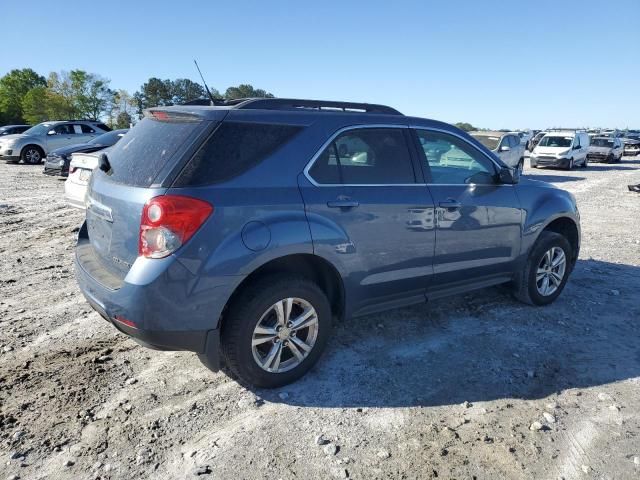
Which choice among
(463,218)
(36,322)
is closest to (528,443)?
(463,218)

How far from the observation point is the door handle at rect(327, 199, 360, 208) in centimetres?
321

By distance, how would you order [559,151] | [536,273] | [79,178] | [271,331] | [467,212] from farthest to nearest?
1. [559,151]
2. [79,178]
3. [536,273]
4. [467,212]
5. [271,331]

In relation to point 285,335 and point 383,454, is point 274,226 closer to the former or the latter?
point 285,335

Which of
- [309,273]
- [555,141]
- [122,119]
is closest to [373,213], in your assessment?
[309,273]

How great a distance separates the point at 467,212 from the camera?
13.2 ft

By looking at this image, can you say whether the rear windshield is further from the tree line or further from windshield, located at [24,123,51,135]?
the tree line

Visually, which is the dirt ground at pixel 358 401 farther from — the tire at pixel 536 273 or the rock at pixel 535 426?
the tire at pixel 536 273

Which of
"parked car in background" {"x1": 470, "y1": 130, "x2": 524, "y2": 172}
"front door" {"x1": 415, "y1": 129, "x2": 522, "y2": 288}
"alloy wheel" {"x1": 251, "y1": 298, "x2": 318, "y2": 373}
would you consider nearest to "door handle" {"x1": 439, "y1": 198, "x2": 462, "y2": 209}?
"front door" {"x1": 415, "y1": 129, "x2": 522, "y2": 288}

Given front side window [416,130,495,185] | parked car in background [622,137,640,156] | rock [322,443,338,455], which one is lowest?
parked car in background [622,137,640,156]

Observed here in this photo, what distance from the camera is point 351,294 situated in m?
3.46

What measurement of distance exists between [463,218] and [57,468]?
328 cm

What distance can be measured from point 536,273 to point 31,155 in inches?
799

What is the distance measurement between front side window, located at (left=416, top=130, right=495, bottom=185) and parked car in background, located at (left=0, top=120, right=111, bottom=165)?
18281 mm

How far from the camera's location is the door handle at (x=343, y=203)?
10.5ft
